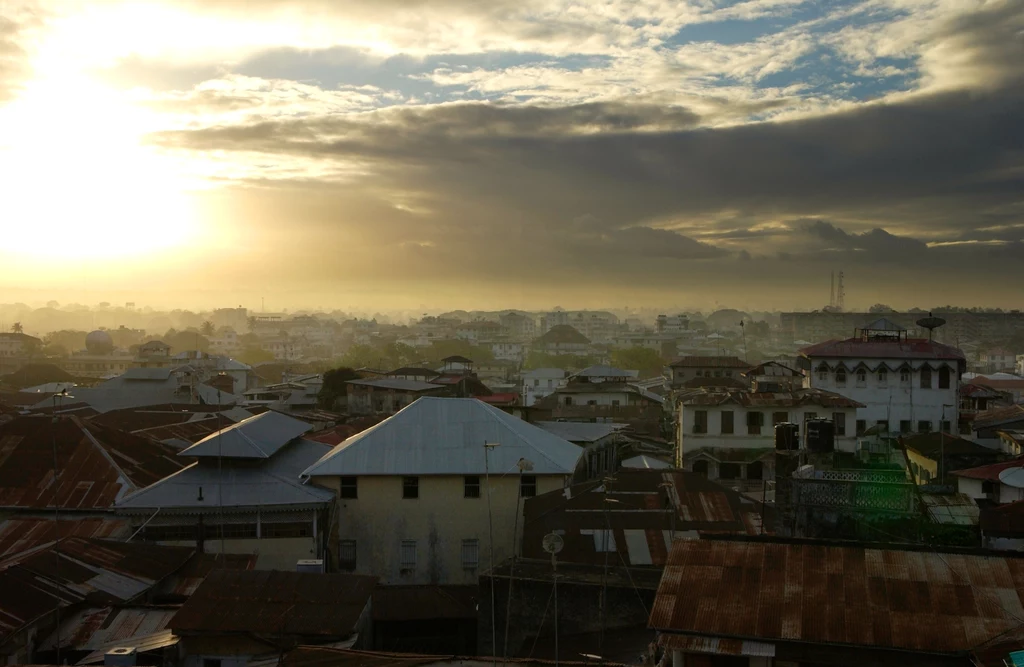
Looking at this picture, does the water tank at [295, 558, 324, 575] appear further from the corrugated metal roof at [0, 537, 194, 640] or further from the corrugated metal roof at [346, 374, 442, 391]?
the corrugated metal roof at [346, 374, 442, 391]

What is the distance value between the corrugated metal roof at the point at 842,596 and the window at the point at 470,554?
32.3ft

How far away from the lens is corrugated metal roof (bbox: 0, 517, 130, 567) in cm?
1848

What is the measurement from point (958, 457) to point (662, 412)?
69.2ft

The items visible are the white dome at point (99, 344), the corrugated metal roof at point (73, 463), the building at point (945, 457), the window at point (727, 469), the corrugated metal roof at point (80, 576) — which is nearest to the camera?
the corrugated metal roof at point (80, 576)

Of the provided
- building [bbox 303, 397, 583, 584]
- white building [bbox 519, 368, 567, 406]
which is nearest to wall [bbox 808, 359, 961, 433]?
building [bbox 303, 397, 583, 584]

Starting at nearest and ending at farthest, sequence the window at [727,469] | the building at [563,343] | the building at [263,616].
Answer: the building at [263,616], the window at [727,469], the building at [563,343]

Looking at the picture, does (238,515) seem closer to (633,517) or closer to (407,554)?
(407,554)

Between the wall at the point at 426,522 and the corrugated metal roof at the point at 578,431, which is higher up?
the corrugated metal roof at the point at 578,431

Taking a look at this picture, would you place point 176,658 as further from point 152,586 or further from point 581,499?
point 581,499

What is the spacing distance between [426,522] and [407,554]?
829 mm

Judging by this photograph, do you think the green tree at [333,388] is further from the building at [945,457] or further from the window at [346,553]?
the building at [945,457]

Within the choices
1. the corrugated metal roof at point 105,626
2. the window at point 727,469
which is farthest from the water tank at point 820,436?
the window at point 727,469

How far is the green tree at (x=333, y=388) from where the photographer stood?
53.6m

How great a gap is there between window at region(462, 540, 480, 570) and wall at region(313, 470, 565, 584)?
0.08m
